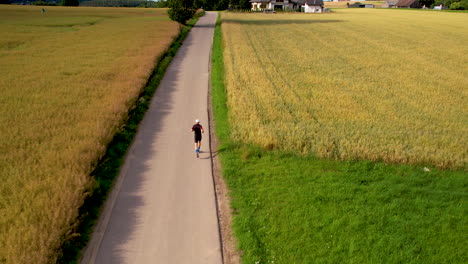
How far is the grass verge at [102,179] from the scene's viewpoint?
25.1 feet

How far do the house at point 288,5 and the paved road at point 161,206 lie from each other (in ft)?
334

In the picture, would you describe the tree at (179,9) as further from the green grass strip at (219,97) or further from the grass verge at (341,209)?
the grass verge at (341,209)

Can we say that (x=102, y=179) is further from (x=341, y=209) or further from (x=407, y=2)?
(x=407, y=2)

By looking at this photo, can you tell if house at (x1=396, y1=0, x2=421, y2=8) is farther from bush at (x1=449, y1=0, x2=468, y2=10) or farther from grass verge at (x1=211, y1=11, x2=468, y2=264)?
grass verge at (x1=211, y1=11, x2=468, y2=264)

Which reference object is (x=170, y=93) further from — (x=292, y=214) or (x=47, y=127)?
(x=292, y=214)

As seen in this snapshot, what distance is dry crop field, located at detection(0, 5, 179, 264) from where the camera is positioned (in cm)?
784

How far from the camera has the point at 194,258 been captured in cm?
761

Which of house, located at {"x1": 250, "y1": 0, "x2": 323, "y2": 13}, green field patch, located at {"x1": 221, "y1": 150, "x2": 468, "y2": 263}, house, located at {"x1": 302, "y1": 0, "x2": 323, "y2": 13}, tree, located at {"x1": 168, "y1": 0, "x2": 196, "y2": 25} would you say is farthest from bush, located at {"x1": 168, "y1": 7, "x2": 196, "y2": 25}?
house, located at {"x1": 302, "y1": 0, "x2": 323, "y2": 13}

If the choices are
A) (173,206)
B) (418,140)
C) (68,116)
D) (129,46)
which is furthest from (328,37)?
(173,206)

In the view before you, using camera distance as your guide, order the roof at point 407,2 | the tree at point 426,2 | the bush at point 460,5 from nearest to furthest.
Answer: the bush at point 460,5 → the roof at point 407,2 → the tree at point 426,2

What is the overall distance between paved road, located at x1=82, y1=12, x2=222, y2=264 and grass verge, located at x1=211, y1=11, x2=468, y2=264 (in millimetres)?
920

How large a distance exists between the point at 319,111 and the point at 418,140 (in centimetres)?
482

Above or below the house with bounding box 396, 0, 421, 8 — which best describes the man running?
below

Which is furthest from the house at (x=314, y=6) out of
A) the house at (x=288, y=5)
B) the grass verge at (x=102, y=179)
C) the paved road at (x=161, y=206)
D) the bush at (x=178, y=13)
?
the paved road at (x=161, y=206)
